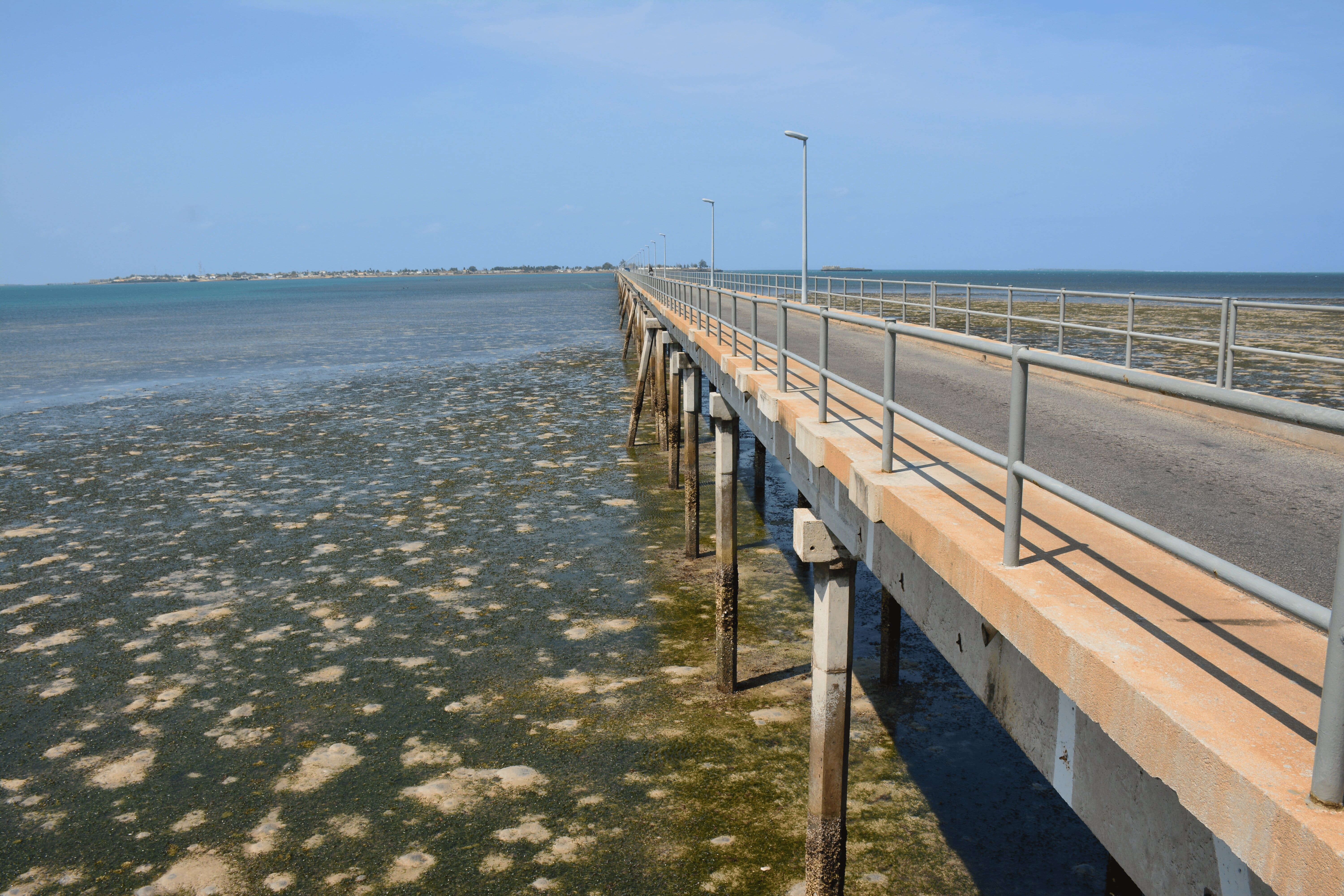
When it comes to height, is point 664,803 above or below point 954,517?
below

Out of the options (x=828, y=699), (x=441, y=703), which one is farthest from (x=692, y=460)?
(x=828, y=699)

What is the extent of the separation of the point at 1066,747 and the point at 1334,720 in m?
1.17

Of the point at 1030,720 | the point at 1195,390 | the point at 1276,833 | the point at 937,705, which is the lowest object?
the point at 937,705

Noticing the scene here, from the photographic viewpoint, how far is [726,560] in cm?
982

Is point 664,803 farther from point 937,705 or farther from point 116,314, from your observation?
point 116,314

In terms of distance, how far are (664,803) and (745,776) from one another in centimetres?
75

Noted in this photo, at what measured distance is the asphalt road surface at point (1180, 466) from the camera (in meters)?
4.76

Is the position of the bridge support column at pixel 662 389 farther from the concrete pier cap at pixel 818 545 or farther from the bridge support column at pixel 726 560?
the concrete pier cap at pixel 818 545

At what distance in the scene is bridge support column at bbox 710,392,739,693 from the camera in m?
9.43

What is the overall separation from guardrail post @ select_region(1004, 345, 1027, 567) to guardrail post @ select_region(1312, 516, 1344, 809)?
1400 millimetres

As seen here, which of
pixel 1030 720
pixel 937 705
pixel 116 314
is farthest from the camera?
pixel 116 314

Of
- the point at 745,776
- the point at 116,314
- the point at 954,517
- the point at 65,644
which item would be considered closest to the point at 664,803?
the point at 745,776

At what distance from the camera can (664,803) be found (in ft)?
24.6

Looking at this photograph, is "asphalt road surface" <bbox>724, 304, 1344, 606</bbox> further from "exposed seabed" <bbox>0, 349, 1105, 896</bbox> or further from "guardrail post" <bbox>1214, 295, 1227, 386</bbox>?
"exposed seabed" <bbox>0, 349, 1105, 896</bbox>
